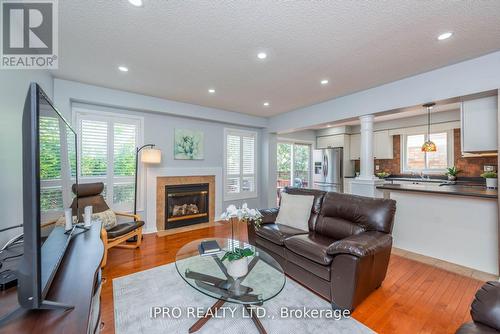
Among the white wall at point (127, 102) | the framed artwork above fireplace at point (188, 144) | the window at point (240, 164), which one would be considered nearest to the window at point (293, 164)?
the window at point (240, 164)

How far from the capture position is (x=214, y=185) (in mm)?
5055

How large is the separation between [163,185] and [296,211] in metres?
2.79

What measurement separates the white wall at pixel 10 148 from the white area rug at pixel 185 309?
1.14m

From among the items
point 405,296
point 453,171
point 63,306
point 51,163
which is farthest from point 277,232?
point 453,171

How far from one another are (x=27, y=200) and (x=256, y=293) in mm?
1431

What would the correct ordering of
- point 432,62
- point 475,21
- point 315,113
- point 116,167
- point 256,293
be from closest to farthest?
point 256,293
point 475,21
point 432,62
point 116,167
point 315,113

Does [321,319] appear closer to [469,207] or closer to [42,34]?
[469,207]

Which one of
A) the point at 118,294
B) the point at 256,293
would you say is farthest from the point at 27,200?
the point at 118,294

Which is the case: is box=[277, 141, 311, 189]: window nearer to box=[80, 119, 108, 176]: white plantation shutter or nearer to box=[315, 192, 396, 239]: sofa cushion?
box=[315, 192, 396, 239]: sofa cushion

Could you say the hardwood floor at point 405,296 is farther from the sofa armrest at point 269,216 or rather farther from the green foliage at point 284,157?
the green foliage at point 284,157

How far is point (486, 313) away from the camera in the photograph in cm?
117

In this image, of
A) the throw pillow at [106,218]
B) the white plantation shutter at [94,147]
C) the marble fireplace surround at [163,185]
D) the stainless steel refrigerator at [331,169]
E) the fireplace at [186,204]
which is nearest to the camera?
the throw pillow at [106,218]

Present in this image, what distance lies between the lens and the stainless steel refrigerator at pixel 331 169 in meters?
6.49

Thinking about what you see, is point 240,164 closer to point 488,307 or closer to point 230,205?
point 230,205
